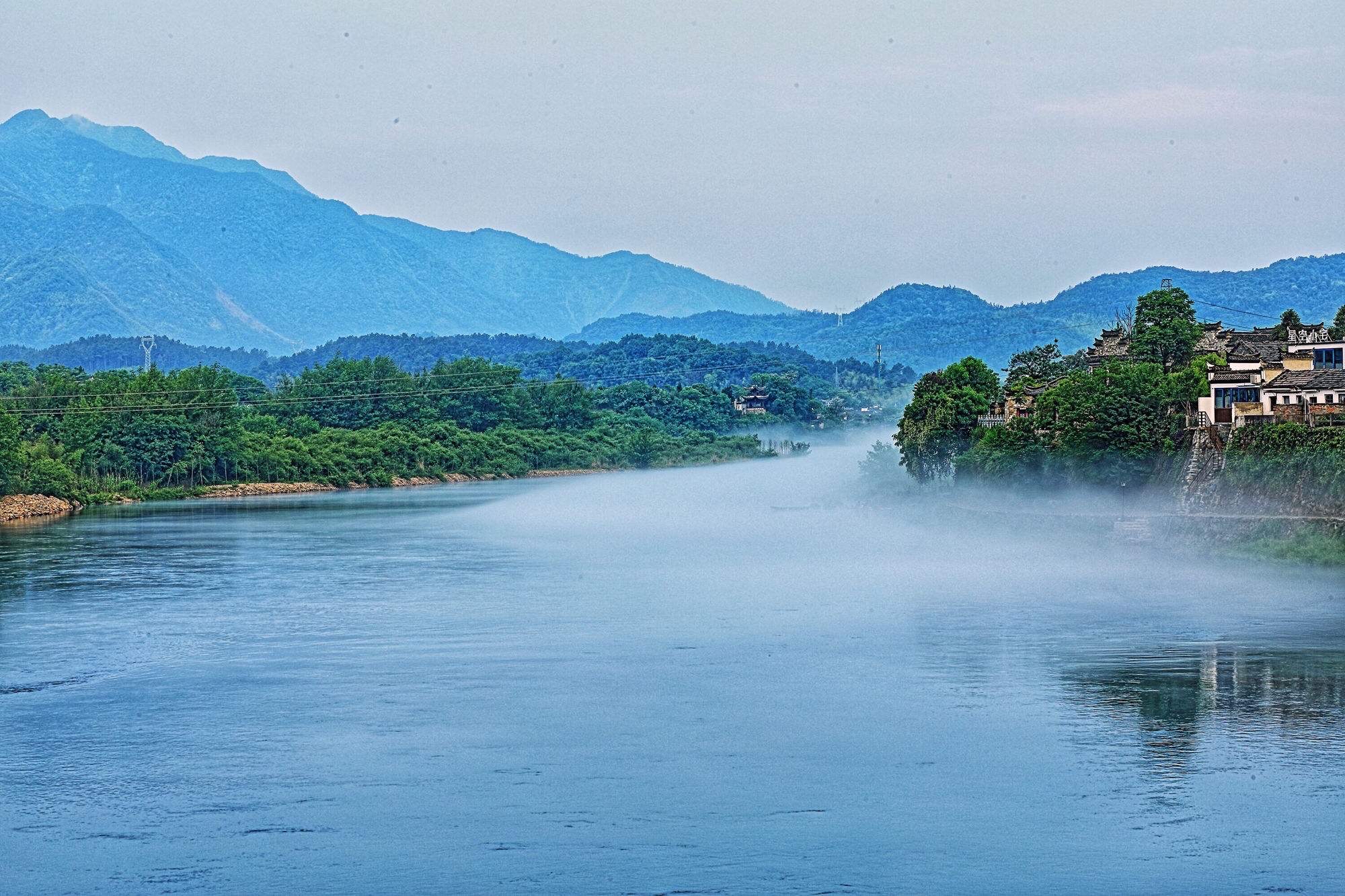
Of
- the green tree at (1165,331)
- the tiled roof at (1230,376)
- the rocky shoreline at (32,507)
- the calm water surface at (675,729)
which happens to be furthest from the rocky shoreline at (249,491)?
the tiled roof at (1230,376)

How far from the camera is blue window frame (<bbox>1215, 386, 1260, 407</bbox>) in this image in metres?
34.6

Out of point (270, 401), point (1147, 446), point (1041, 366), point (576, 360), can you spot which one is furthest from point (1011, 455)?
point (576, 360)

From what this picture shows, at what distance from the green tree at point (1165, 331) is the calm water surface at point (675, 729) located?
549 inches

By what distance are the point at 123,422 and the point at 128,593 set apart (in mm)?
31400

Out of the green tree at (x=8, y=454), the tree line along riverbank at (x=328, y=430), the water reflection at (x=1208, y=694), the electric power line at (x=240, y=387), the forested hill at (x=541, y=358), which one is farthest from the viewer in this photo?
the forested hill at (x=541, y=358)

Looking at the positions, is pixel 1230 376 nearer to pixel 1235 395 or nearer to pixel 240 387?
pixel 1235 395

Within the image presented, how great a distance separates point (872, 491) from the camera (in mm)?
49438

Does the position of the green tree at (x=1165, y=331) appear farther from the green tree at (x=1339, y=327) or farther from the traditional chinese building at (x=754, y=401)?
the traditional chinese building at (x=754, y=401)

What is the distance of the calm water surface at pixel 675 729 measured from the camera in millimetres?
11062

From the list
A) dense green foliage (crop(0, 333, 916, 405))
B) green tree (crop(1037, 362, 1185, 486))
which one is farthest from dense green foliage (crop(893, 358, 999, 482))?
dense green foliage (crop(0, 333, 916, 405))

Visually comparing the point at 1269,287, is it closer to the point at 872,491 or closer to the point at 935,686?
the point at 872,491

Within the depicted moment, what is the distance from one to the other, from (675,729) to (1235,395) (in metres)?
23.7

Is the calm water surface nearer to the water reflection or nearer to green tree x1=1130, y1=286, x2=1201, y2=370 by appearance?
the water reflection

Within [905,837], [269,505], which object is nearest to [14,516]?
[269,505]
